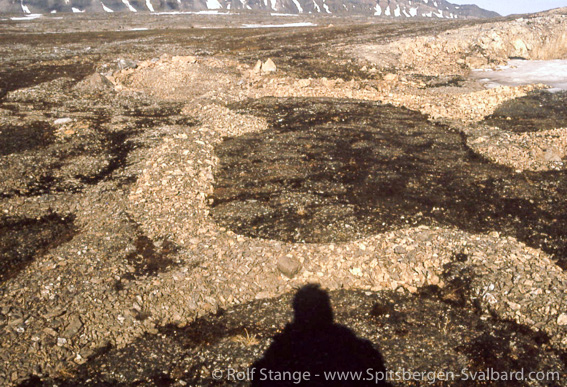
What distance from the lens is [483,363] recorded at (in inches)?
297

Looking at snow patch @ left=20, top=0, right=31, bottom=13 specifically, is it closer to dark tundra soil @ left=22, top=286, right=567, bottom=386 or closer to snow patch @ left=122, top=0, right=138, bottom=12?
snow patch @ left=122, top=0, right=138, bottom=12

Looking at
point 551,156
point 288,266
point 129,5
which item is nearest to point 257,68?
point 551,156

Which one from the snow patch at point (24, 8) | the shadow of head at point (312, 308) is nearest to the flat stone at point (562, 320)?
the shadow of head at point (312, 308)

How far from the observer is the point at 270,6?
126m

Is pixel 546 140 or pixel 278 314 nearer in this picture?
pixel 278 314

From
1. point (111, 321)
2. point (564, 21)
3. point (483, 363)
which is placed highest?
point (564, 21)

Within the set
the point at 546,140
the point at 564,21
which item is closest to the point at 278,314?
the point at 546,140

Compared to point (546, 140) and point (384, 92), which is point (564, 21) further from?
point (546, 140)

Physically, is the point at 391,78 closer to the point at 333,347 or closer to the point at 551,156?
the point at 551,156

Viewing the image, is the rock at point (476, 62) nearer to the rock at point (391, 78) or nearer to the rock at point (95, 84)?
the rock at point (391, 78)

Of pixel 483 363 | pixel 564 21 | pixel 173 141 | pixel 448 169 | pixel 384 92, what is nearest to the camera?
pixel 483 363

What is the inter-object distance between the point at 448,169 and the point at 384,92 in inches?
392

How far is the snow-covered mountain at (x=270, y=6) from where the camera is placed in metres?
99.7

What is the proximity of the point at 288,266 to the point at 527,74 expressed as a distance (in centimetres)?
2668
